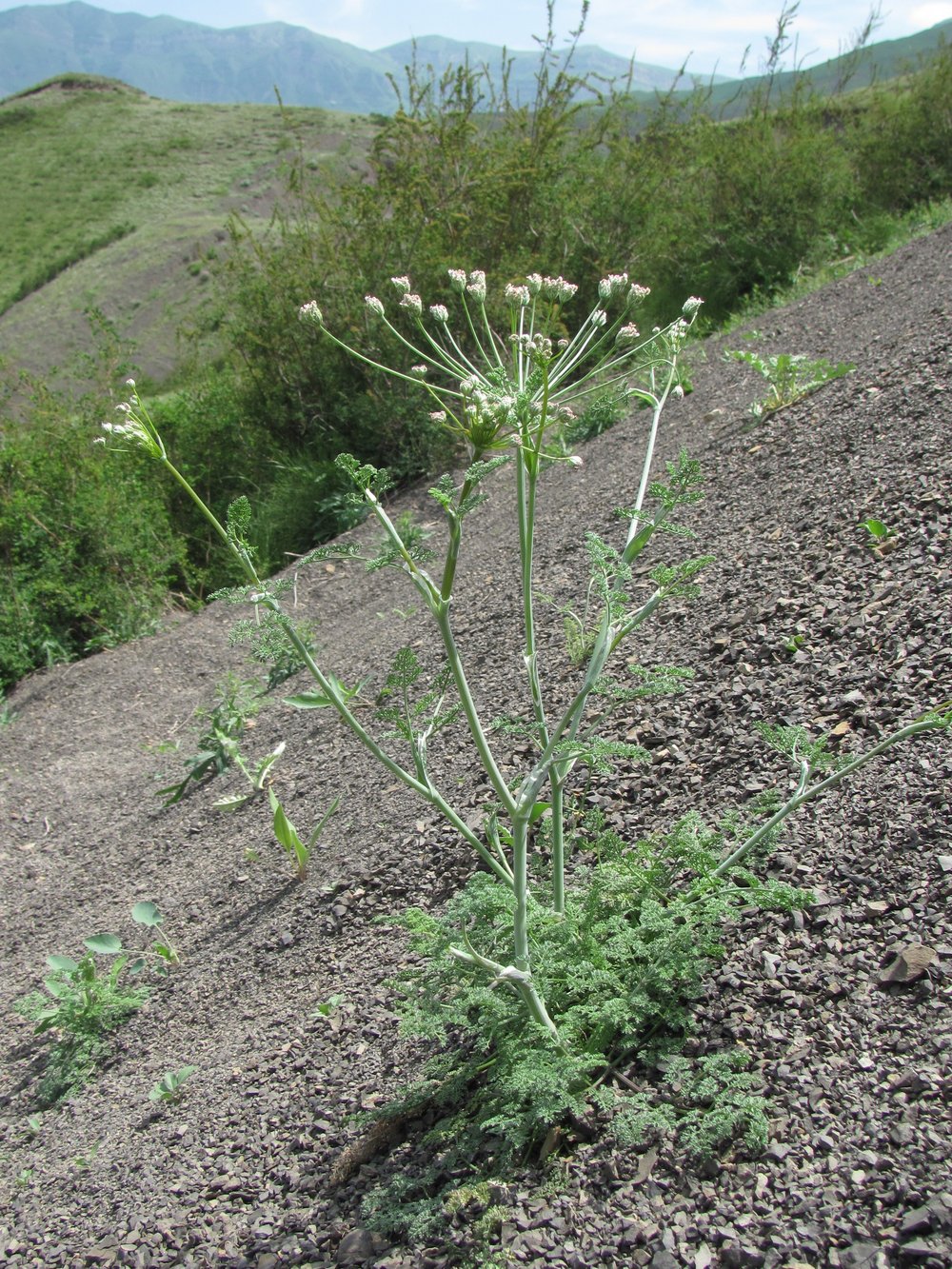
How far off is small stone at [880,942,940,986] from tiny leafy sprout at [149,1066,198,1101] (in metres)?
1.56

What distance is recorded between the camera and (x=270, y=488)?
22.4ft

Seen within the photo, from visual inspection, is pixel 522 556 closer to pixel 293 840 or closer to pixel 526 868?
pixel 526 868

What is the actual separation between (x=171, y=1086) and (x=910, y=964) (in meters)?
1.62

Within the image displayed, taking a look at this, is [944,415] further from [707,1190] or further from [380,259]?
[380,259]

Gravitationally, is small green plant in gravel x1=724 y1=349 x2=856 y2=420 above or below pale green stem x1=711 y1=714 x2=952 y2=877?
above

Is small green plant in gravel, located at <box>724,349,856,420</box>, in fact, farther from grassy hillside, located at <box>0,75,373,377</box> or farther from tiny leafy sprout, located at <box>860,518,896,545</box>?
grassy hillside, located at <box>0,75,373,377</box>

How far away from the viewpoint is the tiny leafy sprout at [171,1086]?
208cm

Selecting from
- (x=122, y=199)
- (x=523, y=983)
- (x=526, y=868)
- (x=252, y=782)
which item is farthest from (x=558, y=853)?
(x=122, y=199)

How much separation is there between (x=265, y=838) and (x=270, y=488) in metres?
4.33

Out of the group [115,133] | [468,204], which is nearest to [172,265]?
[115,133]

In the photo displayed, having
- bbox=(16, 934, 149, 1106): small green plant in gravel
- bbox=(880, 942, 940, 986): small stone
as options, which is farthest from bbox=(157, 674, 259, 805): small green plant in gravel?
bbox=(880, 942, 940, 986): small stone

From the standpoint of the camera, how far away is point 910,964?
1.47m

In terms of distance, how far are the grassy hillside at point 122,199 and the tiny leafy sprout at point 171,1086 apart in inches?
823

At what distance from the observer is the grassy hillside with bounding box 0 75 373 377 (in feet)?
88.1
